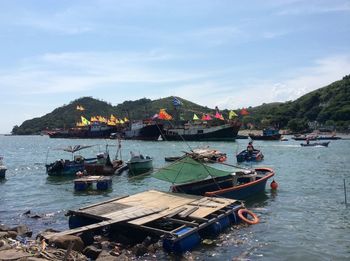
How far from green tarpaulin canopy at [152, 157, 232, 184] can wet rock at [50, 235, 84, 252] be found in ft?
28.2

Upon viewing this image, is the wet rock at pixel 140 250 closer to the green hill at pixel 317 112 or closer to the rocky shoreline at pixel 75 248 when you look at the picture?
the rocky shoreline at pixel 75 248

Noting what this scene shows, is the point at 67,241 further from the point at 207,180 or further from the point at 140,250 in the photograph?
the point at 207,180

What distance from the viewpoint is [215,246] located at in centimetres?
1609

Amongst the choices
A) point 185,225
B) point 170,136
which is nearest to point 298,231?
point 185,225

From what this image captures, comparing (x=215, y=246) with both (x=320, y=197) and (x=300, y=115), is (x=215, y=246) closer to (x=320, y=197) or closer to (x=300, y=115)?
(x=320, y=197)

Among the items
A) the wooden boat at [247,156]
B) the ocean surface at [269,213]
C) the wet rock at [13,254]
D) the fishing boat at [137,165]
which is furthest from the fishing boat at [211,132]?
the wet rock at [13,254]

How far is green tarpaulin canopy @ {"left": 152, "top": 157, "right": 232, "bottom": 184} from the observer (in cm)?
2217

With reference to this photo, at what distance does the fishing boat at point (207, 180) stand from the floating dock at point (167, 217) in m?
2.37

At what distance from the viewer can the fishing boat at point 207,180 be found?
22.3m

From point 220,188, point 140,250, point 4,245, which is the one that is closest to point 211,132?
point 220,188

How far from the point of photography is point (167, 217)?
1669 cm

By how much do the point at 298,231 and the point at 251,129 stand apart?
156m

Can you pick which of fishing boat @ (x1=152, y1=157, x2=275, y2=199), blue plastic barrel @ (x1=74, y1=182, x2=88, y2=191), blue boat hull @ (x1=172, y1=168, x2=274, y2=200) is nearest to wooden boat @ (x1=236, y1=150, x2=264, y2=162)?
blue plastic barrel @ (x1=74, y1=182, x2=88, y2=191)

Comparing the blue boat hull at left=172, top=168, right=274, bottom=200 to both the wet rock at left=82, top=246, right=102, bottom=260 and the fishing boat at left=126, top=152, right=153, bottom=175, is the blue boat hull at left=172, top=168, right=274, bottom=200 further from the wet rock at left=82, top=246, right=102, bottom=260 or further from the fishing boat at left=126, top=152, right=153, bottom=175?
the fishing boat at left=126, top=152, right=153, bottom=175
